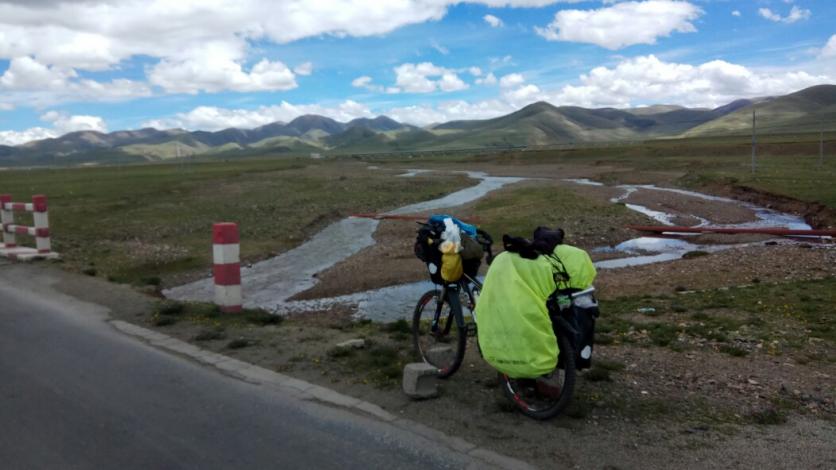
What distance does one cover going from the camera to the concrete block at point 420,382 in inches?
237

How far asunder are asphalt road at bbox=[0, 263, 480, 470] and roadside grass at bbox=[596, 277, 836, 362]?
4222mm

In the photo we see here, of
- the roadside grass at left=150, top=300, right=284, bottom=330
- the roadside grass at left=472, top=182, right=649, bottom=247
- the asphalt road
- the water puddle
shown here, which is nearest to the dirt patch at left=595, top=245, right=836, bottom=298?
the roadside grass at left=472, top=182, right=649, bottom=247

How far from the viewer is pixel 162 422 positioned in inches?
221

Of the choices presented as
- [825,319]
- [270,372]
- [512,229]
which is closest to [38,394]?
[270,372]

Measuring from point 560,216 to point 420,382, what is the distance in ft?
81.2

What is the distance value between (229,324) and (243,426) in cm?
364

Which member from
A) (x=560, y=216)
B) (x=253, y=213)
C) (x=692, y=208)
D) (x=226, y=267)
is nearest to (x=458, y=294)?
(x=226, y=267)

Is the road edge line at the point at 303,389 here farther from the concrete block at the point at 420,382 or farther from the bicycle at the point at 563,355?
the bicycle at the point at 563,355

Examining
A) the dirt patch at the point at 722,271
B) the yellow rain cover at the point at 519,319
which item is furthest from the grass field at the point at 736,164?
the yellow rain cover at the point at 519,319

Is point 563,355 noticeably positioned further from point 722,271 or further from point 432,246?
point 722,271

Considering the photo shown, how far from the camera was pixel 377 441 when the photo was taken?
5176mm

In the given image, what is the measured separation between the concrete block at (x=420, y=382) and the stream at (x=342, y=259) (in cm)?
682

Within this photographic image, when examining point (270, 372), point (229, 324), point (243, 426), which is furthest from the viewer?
point (229, 324)

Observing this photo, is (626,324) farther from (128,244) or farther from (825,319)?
(128,244)
